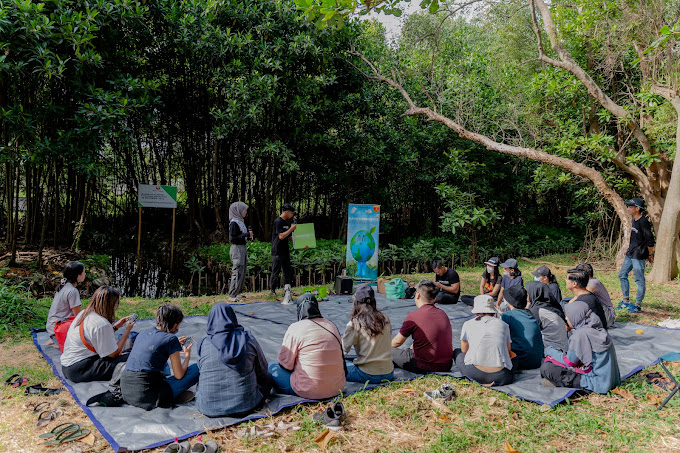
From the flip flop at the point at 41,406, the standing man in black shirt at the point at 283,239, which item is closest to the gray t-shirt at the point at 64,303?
the flip flop at the point at 41,406

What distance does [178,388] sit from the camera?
325cm

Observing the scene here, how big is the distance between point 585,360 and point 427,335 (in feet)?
3.85

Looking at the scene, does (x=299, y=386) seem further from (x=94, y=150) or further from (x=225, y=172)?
(x=225, y=172)

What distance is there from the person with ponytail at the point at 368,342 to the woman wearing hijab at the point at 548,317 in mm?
1465

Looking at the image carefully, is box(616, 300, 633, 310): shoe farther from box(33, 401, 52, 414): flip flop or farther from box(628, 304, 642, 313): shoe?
box(33, 401, 52, 414): flip flop

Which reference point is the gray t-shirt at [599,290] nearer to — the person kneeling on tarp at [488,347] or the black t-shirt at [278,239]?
the person kneeling on tarp at [488,347]

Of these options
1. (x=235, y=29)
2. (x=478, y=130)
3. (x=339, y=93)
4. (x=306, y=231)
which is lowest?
(x=306, y=231)

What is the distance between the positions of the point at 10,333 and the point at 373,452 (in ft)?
13.8

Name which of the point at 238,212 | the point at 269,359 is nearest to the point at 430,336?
the point at 269,359

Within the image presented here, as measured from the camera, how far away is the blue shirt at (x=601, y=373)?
335 cm

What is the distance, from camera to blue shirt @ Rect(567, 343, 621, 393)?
3.35 metres

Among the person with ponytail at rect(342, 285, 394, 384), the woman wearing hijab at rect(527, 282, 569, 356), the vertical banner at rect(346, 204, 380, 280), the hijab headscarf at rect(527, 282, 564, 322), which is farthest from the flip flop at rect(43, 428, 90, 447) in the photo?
the vertical banner at rect(346, 204, 380, 280)

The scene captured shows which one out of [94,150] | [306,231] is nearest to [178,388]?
[306,231]

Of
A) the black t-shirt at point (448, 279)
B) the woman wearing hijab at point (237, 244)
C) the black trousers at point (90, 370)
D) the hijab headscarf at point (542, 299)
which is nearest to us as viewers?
the black trousers at point (90, 370)
